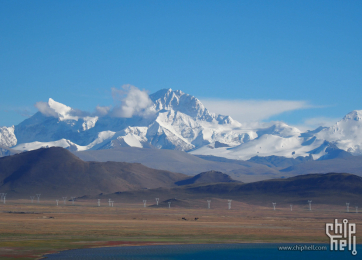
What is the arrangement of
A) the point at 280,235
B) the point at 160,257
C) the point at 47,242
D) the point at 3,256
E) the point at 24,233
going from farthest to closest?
1. the point at 280,235
2. the point at 24,233
3. the point at 47,242
4. the point at 160,257
5. the point at 3,256

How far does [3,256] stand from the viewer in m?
71.1

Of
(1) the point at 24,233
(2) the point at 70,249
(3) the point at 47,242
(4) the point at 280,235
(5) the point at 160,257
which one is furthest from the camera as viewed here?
(4) the point at 280,235

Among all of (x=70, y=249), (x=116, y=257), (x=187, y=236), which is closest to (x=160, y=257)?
(x=116, y=257)

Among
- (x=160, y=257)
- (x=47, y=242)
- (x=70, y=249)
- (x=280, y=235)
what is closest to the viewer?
(x=160, y=257)

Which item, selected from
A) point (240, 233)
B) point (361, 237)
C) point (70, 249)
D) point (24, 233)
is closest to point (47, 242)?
point (70, 249)

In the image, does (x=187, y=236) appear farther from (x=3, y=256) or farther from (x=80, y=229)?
(x=3, y=256)

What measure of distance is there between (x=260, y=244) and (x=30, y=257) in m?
39.7

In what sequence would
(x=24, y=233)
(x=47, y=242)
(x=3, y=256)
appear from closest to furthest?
(x=3, y=256) < (x=47, y=242) < (x=24, y=233)

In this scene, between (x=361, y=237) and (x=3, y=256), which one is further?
(x=361, y=237)

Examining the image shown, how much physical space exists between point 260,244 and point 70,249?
107ft

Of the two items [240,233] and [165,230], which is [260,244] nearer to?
[240,233]

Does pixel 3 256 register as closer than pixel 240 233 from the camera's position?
Yes

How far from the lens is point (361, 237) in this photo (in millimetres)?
104625

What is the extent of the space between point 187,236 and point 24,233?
30.4m
